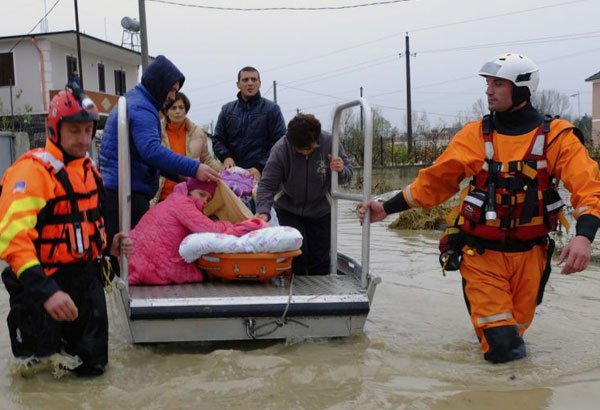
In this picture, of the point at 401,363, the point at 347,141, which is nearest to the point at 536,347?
the point at 401,363

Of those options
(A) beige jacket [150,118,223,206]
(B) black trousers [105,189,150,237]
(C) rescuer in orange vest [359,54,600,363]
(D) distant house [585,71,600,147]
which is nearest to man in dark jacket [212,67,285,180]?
(A) beige jacket [150,118,223,206]

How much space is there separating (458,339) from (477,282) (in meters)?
0.78

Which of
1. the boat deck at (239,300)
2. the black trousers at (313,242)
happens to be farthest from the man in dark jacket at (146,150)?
the black trousers at (313,242)

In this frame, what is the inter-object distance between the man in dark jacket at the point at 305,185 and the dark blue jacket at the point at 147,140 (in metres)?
0.98

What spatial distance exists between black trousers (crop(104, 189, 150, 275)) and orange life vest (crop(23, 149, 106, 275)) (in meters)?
0.79

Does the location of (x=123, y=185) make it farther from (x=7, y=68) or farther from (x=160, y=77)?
(x=7, y=68)

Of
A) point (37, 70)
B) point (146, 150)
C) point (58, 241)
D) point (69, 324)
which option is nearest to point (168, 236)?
point (146, 150)

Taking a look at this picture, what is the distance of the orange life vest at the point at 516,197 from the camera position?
13.0 feet

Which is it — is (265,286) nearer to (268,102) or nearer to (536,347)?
(536,347)

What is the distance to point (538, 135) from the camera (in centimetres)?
397

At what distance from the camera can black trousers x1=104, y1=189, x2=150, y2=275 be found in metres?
4.66

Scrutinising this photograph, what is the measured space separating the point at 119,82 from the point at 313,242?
3344 cm

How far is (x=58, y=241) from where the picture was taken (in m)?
3.55

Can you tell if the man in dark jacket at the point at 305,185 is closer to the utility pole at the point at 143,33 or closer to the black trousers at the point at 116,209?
the black trousers at the point at 116,209
